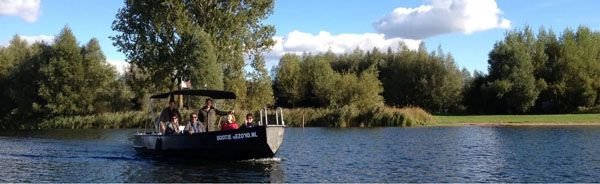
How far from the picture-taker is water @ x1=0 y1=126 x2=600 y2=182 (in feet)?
54.0

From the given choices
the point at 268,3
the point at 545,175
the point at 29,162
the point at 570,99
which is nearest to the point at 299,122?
the point at 268,3

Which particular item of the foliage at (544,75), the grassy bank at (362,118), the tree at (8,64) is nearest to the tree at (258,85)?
the grassy bank at (362,118)

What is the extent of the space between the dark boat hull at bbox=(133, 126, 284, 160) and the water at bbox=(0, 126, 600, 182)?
40cm

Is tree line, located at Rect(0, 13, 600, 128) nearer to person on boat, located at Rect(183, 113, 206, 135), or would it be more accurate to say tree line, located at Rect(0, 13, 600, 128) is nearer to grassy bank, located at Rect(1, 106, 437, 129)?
grassy bank, located at Rect(1, 106, 437, 129)

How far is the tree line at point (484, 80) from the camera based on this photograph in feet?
215

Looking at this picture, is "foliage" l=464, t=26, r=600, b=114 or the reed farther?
"foliage" l=464, t=26, r=600, b=114

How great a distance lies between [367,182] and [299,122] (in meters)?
33.2

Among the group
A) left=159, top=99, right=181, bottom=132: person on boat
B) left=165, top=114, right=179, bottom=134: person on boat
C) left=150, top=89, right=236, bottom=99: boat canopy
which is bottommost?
left=165, top=114, right=179, bottom=134: person on boat

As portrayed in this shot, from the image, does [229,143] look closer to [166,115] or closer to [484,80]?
[166,115]

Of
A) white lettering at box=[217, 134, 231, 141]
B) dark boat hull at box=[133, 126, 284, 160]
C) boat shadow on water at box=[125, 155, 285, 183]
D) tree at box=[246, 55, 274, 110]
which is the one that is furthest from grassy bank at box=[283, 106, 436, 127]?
white lettering at box=[217, 134, 231, 141]

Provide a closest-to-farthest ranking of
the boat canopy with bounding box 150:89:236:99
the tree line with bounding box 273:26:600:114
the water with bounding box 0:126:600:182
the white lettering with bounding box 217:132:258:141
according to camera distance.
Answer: the water with bounding box 0:126:600:182 → the white lettering with bounding box 217:132:258:141 → the boat canopy with bounding box 150:89:236:99 → the tree line with bounding box 273:26:600:114

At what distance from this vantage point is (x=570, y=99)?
66.6m

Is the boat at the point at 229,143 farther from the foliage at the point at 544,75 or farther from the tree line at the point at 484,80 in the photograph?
the foliage at the point at 544,75

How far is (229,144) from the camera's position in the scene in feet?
63.2
